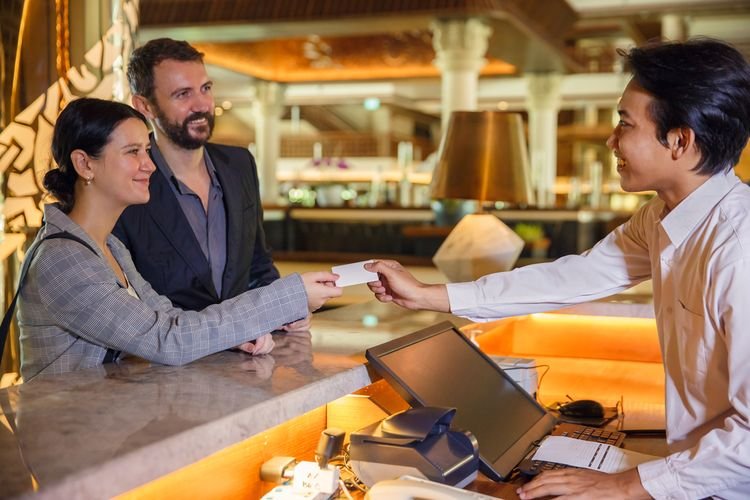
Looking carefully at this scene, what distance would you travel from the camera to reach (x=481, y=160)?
12.5 ft

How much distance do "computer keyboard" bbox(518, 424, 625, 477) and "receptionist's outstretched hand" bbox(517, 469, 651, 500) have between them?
13 cm

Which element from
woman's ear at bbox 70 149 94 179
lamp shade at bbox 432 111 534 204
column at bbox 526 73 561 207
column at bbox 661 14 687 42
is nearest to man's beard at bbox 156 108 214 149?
woman's ear at bbox 70 149 94 179

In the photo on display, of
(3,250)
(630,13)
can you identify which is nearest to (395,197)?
(630,13)

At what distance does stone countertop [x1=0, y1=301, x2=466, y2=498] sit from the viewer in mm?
1100

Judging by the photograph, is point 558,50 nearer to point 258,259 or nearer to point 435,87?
point 435,87

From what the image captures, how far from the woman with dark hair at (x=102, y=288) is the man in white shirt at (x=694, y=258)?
64 cm

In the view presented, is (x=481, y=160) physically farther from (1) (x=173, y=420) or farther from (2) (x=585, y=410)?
(1) (x=173, y=420)

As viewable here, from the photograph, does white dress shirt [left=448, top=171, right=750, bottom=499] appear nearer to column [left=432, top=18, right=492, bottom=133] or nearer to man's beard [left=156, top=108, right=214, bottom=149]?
man's beard [left=156, top=108, right=214, bottom=149]

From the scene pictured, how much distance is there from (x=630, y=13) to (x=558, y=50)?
179cm

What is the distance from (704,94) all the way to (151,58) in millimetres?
1648

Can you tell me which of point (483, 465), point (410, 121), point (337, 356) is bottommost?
point (483, 465)

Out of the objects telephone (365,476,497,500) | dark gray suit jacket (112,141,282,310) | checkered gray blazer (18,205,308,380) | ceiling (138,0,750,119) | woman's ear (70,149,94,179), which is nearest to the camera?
telephone (365,476,497,500)

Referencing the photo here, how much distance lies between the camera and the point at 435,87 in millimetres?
21625

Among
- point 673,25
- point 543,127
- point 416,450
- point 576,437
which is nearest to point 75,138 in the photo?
point 416,450
